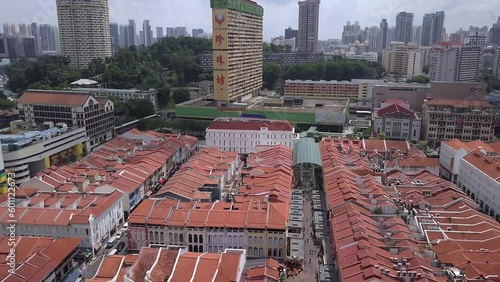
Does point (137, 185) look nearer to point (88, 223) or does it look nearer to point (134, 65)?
point (88, 223)

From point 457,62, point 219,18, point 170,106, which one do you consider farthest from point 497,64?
point 170,106

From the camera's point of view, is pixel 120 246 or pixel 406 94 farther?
pixel 406 94

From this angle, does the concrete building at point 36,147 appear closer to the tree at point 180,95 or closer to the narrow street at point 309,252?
the tree at point 180,95

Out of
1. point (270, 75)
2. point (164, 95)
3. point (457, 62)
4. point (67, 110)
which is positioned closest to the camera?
point (67, 110)

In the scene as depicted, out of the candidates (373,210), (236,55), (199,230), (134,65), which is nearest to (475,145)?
(373,210)

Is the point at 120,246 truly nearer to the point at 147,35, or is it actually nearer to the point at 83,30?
the point at 83,30

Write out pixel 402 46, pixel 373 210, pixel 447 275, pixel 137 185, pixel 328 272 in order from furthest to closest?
pixel 402 46, pixel 137 185, pixel 373 210, pixel 328 272, pixel 447 275
